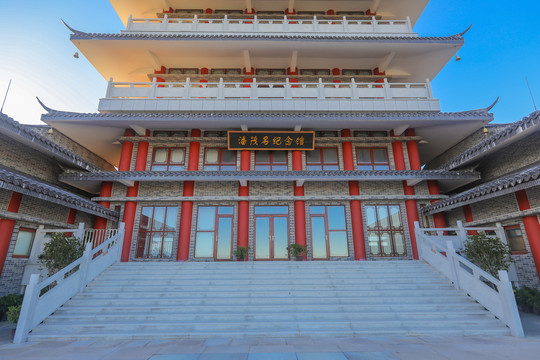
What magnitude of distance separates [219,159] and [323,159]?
5.22 meters

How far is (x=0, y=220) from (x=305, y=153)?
11684mm

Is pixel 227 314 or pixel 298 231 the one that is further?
pixel 298 231

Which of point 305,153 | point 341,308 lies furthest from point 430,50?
point 341,308

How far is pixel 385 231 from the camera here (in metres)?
12.4

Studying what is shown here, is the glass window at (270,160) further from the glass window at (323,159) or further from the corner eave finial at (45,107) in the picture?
the corner eave finial at (45,107)

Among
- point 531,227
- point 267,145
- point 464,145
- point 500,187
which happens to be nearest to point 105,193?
point 267,145

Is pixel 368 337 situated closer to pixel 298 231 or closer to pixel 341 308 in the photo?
pixel 341 308

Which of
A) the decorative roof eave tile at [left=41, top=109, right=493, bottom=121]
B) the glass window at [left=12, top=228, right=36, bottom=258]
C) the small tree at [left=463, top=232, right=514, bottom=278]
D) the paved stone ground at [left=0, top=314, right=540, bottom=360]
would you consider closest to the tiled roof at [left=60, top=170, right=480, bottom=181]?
the decorative roof eave tile at [left=41, top=109, right=493, bottom=121]

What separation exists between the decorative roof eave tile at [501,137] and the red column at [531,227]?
7.35 feet

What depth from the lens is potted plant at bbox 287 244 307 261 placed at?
11211 mm

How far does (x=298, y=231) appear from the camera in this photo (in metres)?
12.1

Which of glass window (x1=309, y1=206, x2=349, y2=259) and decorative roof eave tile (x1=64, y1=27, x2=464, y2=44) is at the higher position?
decorative roof eave tile (x1=64, y1=27, x2=464, y2=44)

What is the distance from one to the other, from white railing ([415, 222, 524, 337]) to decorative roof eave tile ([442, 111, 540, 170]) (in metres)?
4.75

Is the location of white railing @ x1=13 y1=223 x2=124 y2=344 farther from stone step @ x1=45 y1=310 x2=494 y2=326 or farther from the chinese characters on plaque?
the chinese characters on plaque
